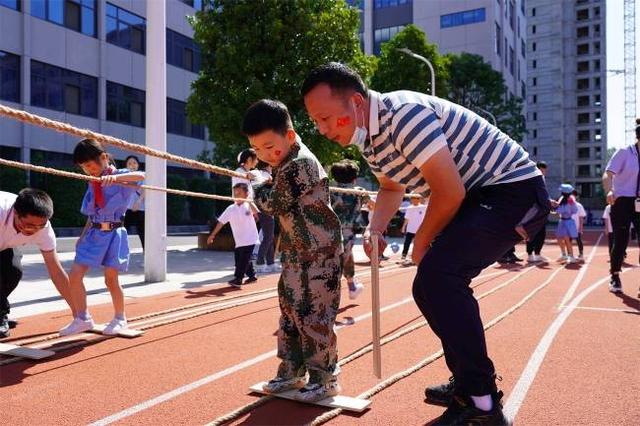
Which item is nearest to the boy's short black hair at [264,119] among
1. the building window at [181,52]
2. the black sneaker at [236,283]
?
the black sneaker at [236,283]

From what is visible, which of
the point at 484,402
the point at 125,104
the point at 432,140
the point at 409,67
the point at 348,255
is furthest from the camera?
the point at 409,67

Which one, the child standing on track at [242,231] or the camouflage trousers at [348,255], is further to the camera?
the child standing on track at [242,231]

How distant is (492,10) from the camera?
43812 millimetres

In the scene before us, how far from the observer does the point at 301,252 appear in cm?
320

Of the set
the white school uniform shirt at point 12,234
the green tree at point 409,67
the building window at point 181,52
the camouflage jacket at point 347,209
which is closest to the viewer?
the white school uniform shirt at point 12,234

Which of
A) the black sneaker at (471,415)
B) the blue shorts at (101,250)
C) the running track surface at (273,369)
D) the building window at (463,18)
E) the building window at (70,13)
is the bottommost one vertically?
the running track surface at (273,369)

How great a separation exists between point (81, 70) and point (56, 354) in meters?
23.1

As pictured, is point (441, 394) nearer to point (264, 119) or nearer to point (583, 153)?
point (264, 119)

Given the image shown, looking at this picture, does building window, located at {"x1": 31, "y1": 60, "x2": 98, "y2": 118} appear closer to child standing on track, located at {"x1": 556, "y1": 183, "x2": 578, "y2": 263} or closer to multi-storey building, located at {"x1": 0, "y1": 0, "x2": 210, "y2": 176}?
multi-storey building, located at {"x1": 0, "y1": 0, "x2": 210, "y2": 176}

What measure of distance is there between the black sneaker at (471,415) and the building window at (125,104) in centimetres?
2604

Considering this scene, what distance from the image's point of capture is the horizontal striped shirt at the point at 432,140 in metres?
2.50

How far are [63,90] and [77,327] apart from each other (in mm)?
21764

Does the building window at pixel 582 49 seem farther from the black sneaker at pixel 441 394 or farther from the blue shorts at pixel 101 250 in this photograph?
the black sneaker at pixel 441 394

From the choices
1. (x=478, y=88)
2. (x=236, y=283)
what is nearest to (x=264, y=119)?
(x=236, y=283)
